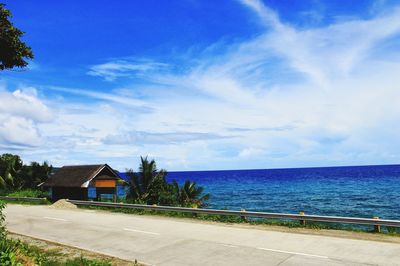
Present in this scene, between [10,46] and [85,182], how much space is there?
17507mm

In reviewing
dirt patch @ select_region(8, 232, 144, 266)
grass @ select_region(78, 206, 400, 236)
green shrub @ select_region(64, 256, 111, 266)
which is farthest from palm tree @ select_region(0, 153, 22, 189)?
green shrub @ select_region(64, 256, 111, 266)

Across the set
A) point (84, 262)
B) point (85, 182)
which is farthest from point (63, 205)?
point (84, 262)

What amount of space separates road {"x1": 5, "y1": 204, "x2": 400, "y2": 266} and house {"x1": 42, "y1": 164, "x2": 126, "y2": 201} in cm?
952

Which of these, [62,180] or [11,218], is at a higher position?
[62,180]

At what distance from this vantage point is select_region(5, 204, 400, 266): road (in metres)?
13.5

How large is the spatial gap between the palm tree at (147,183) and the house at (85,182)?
50.2 inches

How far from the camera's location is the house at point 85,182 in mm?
34219

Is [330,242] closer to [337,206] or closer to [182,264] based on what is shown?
[182,264]

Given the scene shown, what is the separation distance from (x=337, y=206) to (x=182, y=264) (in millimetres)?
44061

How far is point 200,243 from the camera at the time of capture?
16.5 m

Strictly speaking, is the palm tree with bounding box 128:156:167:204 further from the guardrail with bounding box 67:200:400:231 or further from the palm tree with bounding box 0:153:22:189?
the palm tree with bounding box 0:153:22:189

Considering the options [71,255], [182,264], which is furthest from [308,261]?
[71,255]

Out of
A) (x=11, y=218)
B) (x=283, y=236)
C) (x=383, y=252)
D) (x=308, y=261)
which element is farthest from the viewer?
(x=11, y=218)

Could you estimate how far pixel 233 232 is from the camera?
1881 cm
